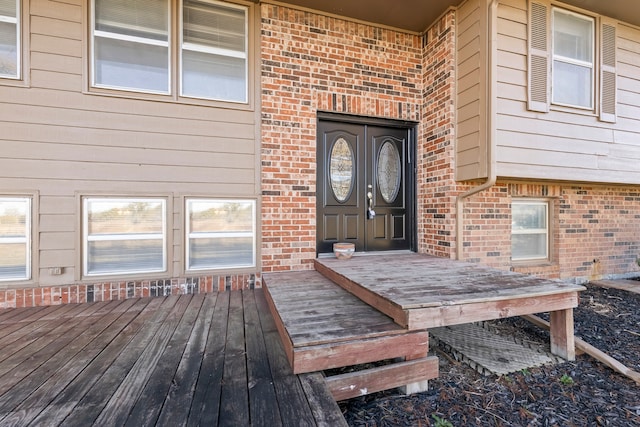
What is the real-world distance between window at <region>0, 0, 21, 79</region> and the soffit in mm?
2691

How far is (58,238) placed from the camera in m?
2.86

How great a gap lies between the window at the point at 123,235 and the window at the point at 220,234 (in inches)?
11.4

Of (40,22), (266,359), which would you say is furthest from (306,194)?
(40,22)

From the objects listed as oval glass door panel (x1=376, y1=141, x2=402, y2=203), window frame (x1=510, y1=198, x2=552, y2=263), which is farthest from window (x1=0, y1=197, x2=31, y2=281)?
window frame (x1=510, y1=198, x2=552, y2=263)

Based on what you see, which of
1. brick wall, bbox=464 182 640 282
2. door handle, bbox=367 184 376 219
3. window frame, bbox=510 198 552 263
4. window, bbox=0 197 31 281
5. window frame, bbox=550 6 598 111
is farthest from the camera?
window frame, bbox=510 198 552 263

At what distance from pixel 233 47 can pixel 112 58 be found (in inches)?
49.5

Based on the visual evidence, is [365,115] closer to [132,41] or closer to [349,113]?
[349,113]

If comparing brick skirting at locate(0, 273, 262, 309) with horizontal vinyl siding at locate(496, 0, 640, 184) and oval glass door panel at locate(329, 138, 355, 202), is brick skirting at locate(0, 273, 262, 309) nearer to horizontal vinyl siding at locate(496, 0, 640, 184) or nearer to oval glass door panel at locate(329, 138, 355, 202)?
oval glass door panel at locate(329, 138, 355, 202)

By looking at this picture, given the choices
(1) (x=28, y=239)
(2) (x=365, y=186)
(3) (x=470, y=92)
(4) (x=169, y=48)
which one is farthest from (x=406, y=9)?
(1) (x=28, y=239)

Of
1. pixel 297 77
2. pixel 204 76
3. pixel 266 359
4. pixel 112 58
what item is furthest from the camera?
pixel 297 77

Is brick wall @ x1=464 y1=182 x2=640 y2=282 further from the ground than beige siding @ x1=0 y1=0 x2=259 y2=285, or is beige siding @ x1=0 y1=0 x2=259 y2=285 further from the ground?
beige siding @ x1=0 y1=0 x2=259 y2=285

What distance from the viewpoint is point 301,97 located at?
3508 mm

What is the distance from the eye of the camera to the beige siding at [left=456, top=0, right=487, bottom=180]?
10.4 feet

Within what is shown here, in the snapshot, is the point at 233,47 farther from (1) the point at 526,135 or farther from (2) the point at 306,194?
(1) the point at 526,135
